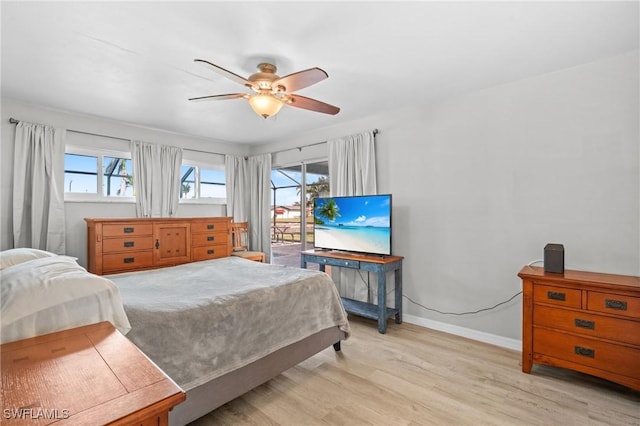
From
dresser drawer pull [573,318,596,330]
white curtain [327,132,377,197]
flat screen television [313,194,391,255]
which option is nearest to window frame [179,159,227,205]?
flat screen television [313,194,391,255]

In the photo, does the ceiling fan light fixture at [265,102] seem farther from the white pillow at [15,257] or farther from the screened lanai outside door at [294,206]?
the screened lanai outside door at [294,206]

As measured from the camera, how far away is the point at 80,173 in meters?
3.84

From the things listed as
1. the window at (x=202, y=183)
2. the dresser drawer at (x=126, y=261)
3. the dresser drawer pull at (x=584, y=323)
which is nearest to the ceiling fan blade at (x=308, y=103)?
the dresser drawer pull at (x=584, y=323)

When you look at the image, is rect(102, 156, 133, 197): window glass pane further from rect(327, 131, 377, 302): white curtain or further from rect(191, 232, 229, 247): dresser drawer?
rect(327, 131, 377, 302): white curtain

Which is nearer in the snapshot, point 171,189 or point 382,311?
point 382,311

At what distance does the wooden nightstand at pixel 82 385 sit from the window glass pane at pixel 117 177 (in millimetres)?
3529

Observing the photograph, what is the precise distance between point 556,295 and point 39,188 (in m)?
5.05

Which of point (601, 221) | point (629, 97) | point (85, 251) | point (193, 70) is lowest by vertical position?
point (85, 251)

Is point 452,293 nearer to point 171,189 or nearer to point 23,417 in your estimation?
point 23,417

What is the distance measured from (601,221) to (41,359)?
353cm

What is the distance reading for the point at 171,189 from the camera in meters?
4.45

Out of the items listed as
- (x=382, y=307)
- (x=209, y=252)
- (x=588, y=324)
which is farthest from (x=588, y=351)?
(x=209, y=252)

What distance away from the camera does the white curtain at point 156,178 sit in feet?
13.6

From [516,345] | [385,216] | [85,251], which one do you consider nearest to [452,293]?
[516,345]
